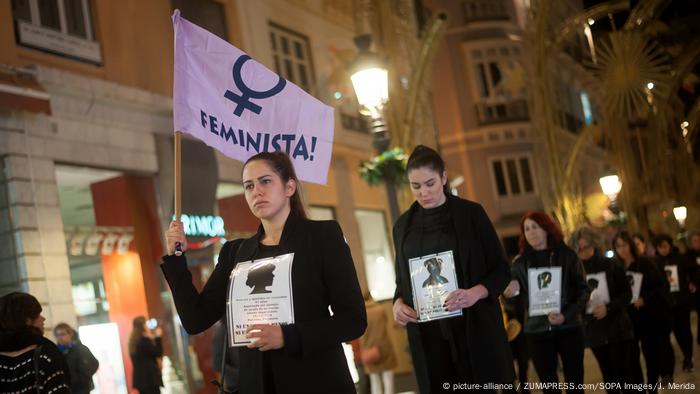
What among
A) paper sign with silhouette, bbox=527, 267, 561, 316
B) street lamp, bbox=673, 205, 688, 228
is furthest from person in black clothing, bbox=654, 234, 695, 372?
paper sign with silhouette, bbox=527, 267, 561, 316

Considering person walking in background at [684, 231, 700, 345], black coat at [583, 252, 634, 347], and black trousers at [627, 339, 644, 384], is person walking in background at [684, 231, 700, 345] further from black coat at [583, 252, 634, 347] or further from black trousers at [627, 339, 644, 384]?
black coat at [583, 252, 634, 347]

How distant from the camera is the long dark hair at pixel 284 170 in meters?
3.94

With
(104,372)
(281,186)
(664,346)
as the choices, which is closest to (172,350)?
(104,372)

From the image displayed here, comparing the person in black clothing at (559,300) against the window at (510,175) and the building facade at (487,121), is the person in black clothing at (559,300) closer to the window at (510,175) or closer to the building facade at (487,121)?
the building facade at (487,121)

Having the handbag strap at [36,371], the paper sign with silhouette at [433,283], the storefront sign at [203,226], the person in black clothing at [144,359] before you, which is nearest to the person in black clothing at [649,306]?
the paper sign with silhouette at [433,283]

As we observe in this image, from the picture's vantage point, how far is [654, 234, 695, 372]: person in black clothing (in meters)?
11.9

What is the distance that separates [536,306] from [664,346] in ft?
10.5

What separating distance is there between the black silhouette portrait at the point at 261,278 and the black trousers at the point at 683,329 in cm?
931

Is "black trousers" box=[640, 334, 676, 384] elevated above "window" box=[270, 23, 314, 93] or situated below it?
below

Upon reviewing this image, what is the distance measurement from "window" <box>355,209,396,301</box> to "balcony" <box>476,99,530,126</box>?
18.1 meters

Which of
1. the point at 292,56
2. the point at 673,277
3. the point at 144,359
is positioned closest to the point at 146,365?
the point at 144,359

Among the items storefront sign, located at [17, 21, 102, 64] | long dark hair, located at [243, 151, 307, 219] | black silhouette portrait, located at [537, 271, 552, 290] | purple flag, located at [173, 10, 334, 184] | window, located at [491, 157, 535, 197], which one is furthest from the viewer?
window, located at [491, 157, 535, 197]

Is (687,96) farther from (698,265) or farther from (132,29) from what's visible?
(132,29)

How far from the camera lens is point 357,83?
11961 millimetres
